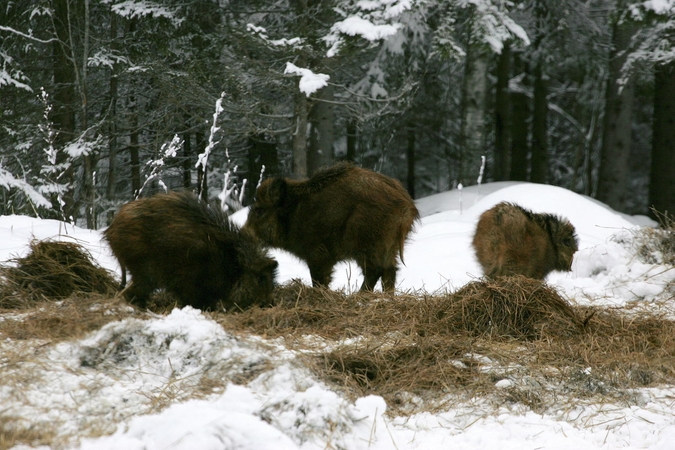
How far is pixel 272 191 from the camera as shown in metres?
6.25

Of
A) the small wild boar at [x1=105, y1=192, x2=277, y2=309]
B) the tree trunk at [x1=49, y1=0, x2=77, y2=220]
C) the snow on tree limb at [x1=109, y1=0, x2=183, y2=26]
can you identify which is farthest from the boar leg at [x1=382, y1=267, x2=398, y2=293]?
the snow on tree limb at [x1=109, y1=0, x2=183, y2=26]

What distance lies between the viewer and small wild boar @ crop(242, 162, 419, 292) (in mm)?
6215

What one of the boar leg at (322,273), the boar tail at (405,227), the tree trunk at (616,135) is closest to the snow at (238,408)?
the boar leg at (322,273)

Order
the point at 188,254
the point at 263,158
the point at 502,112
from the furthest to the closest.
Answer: the point at 502,112
the point at 263,158
the point at 188,254

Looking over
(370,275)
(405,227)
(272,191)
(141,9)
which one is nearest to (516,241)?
(405,227)

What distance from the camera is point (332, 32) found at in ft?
40.5

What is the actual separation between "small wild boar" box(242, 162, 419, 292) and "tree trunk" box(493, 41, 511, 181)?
14.7 meters

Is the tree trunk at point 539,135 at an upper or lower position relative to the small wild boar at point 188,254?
upper

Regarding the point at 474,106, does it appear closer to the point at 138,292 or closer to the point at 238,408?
the point at 138,292

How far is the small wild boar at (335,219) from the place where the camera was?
6215 mm

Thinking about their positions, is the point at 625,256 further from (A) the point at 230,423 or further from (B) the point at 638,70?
(B) the point at 638,70

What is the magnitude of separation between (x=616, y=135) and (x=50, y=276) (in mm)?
16036

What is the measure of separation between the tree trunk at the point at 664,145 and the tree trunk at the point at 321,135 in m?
8.42

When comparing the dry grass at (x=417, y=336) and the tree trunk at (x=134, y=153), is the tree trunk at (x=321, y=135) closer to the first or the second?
the tree trunk at (x=134, y=153)
